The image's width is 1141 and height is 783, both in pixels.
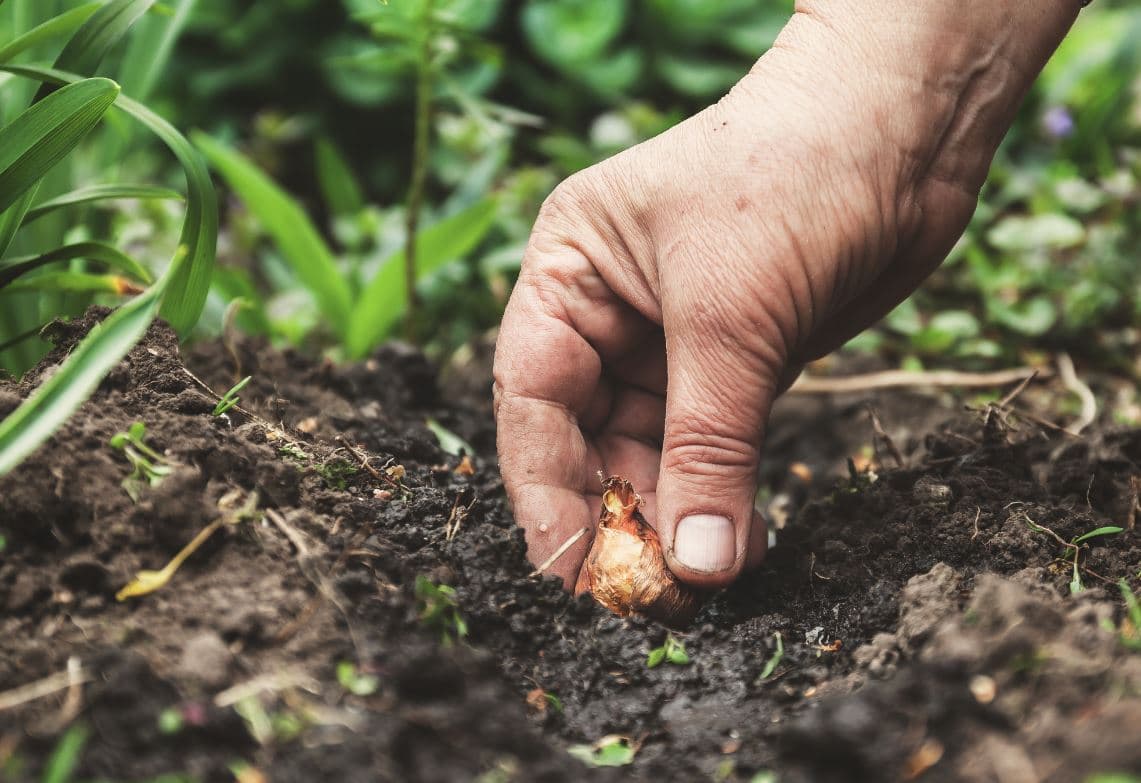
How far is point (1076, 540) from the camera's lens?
153cm

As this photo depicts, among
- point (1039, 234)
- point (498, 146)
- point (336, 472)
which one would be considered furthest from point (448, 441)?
point (1039, 234)

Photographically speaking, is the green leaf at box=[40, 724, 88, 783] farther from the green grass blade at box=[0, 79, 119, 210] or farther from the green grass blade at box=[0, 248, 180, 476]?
the green grass blade at box=[0, 79, 119, 210]

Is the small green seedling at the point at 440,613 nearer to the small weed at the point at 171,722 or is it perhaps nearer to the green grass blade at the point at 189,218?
the small weed at the point at 171,722

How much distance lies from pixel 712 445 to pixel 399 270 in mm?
1333

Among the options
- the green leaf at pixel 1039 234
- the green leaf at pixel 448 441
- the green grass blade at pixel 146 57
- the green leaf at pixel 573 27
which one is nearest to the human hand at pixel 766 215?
the green leaf at pixel 448 441

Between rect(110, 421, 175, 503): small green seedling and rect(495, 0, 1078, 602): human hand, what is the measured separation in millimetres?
646

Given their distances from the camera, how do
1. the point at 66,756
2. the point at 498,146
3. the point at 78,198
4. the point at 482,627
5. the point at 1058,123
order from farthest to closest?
the point at 1058,123, the point at 498,146, the point at 78,198, the point at 482,627, the point at 66,756

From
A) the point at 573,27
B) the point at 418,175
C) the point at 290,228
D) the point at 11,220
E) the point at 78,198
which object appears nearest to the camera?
the point at 11,220

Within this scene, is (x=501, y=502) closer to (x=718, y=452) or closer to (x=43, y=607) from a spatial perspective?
(x=718, y=452)

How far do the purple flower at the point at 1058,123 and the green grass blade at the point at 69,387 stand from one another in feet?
11.5

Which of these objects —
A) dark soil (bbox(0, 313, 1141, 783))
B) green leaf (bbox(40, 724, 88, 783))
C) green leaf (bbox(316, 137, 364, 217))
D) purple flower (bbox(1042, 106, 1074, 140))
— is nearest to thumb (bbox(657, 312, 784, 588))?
dark soil (bbox(0, 313, 1141, 783))

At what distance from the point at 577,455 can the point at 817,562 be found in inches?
19.7

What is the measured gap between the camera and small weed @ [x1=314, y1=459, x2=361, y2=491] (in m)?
1.51

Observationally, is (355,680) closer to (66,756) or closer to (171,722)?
(171,722)
